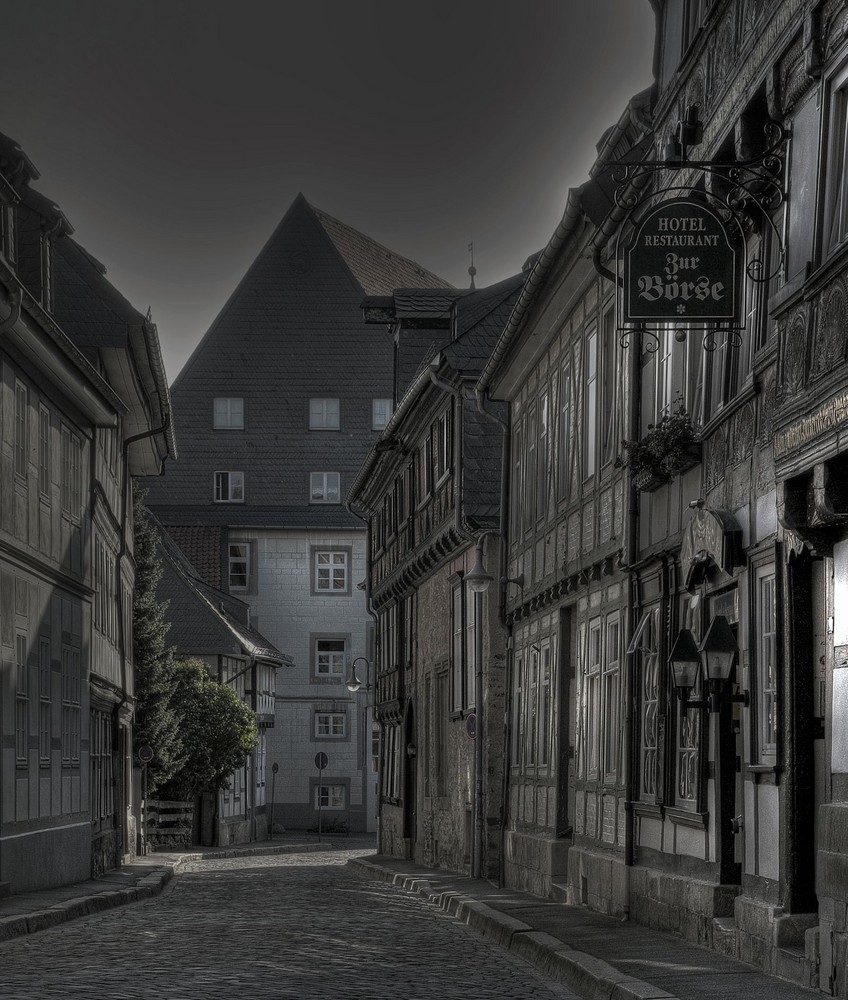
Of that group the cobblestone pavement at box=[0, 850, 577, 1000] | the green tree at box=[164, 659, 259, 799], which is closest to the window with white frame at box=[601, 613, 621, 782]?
the cobblestone pavement at box=[0, 850, 577, 1000]

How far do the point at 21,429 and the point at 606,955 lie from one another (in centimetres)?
1322

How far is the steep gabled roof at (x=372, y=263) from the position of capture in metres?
70.6

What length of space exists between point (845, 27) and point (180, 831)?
40.9 meters

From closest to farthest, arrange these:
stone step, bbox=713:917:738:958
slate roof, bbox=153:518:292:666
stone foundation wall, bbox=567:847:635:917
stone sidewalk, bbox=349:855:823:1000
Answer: stone sidewalk, bbox=349:855:823:1000 < stone step, bbox=713:917:738:958 < stone foundation wall, bbox=567:847:635:917 < slate roof, bbox=153:518:292:666

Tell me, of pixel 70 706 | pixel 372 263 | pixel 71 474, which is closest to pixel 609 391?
pixel 71 474

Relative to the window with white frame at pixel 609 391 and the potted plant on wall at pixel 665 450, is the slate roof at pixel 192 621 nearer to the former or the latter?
the window with white frame at pixel 609 391

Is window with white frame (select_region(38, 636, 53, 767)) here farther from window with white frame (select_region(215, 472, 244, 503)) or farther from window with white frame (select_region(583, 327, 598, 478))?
window with white frame (select_region(215, 472, 244, 503))

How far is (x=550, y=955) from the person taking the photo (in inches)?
520

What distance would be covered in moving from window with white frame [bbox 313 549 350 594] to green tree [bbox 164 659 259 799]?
16599 millimetres

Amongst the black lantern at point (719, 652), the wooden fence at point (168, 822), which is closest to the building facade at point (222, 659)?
the wooden fence at point (168, 822)

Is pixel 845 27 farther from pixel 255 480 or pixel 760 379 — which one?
pixel 255 480

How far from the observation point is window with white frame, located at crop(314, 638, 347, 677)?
218ft

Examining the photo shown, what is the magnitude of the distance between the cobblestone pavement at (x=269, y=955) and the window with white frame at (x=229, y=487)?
44531 millimetres

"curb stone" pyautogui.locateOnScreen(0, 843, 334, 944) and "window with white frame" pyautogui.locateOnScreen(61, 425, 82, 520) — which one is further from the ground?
"window with white frame" pyautogui.locateOnScreen(61, 425, 82, 520)
